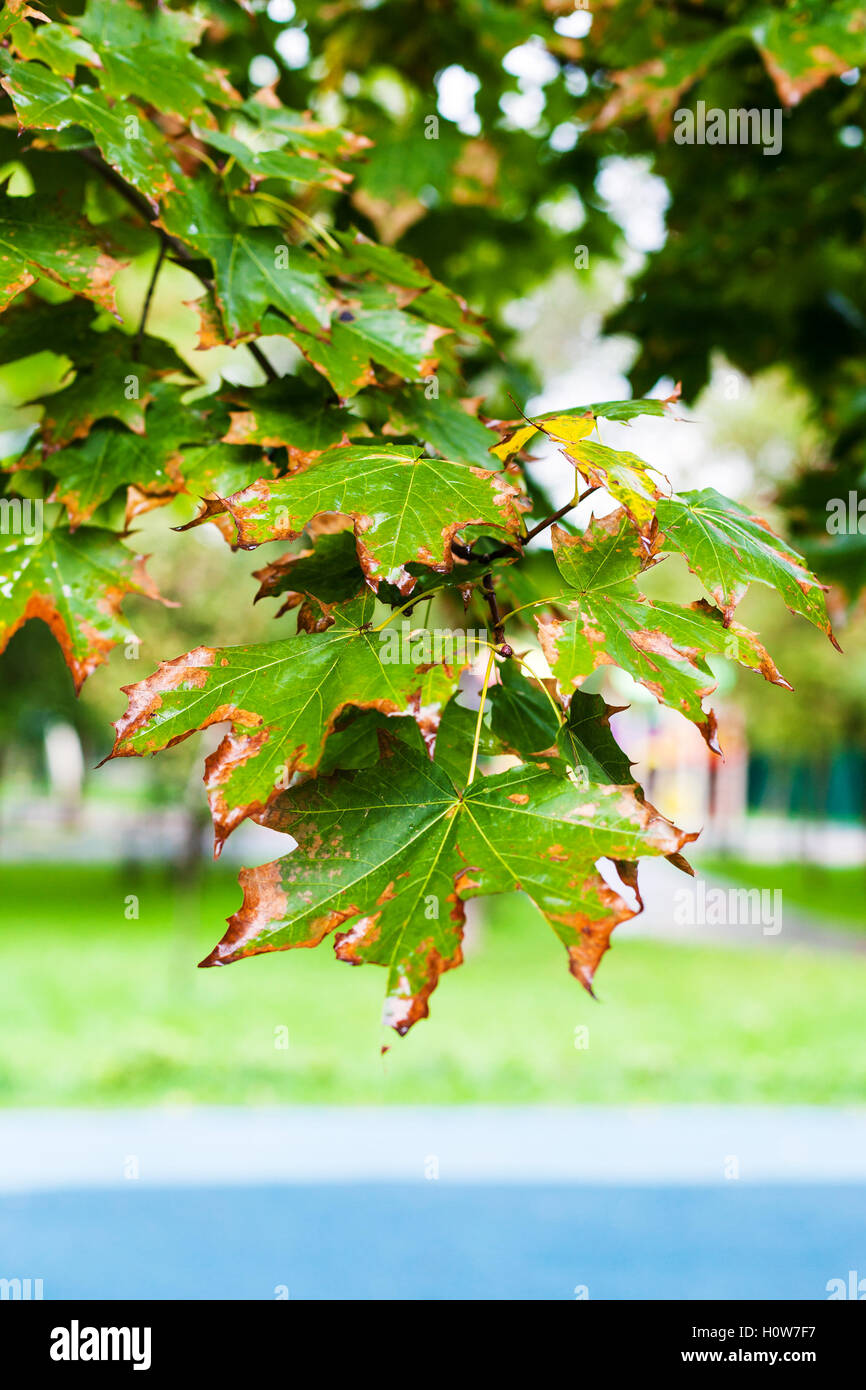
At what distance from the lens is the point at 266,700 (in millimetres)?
868

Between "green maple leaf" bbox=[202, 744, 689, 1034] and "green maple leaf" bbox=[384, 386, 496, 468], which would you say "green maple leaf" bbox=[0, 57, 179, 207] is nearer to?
"green maple leaf" bbox=[384, 386, 496, 468]

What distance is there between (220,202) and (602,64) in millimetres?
1849

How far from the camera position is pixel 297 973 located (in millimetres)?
8680

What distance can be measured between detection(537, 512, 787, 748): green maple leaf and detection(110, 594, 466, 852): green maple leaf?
95 mm

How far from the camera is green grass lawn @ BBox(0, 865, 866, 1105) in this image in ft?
18.7

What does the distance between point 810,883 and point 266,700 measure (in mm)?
14233

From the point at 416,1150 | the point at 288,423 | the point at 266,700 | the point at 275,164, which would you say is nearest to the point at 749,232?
the point at 275,164

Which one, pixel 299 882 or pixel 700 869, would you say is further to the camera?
pixel 700 869

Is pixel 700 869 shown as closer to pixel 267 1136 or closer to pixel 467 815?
pixel 267 1136

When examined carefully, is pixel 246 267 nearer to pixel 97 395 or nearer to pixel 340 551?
pixel 97 395

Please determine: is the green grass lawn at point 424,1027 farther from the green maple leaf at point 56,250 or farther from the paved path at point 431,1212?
the green maple leaf at point 56,250

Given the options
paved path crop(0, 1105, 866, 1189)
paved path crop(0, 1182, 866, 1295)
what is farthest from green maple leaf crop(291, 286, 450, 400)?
paved path crop(0, 1182, 866, 1295)

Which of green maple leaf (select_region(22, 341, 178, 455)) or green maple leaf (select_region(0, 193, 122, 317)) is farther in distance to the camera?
green maple leaf (select_region(22, 341, 178, 455))
